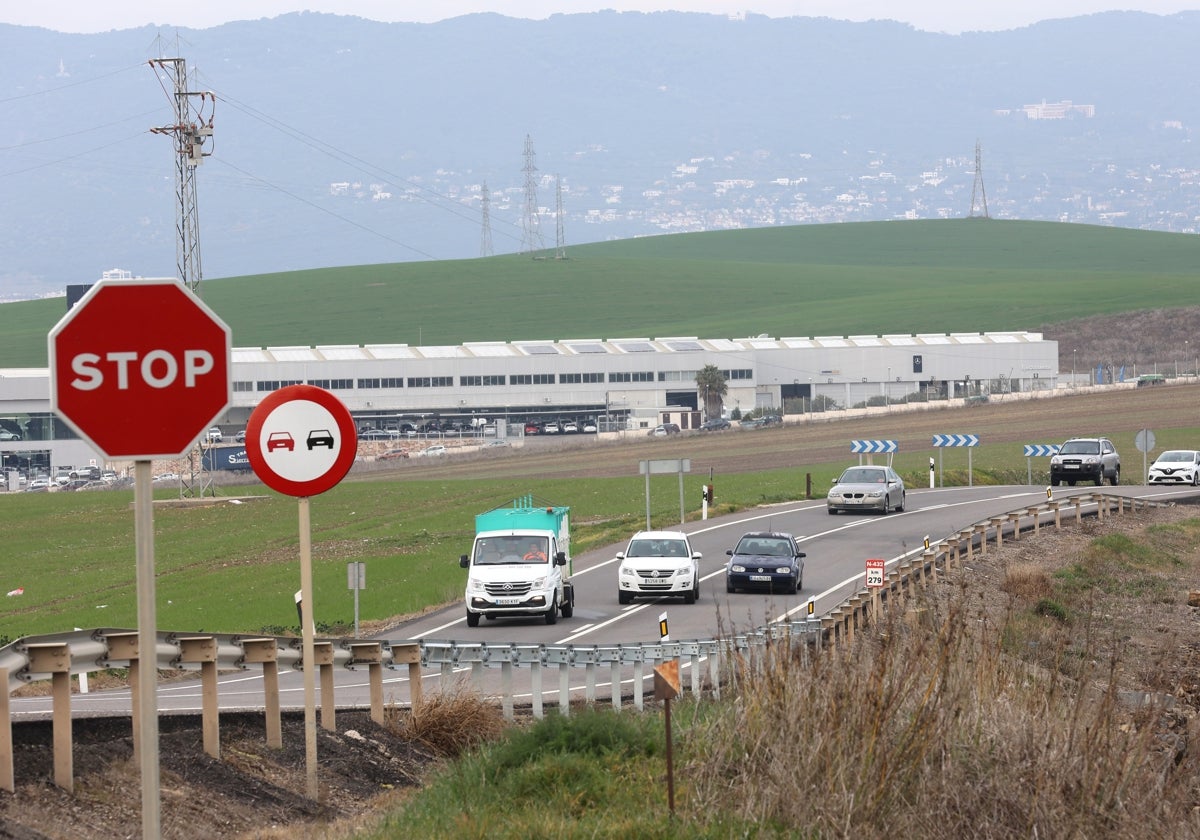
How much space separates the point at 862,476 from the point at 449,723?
131 ft

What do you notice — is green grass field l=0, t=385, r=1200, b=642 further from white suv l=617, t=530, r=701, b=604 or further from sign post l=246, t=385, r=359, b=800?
sign post l=246, t=385, r=359, b=800

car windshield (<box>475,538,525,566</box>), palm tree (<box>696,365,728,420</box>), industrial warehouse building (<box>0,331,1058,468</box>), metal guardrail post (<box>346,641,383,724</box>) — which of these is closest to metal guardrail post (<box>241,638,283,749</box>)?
metal guardrail post (<box>346,641,383,724</box>)

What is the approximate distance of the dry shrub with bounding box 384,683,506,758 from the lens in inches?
629

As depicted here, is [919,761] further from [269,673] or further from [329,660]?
[329,660]

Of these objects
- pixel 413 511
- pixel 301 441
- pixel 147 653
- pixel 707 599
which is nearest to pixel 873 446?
pixel 413 511

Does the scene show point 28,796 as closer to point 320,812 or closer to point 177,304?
point 320,812

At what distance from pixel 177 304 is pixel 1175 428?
3367 inches

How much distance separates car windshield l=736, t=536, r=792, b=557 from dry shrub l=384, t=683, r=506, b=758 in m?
20.7

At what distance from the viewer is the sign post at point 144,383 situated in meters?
6.69

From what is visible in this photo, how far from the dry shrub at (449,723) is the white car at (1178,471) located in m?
53.4

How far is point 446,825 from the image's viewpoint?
1039 cm

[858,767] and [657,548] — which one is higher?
[858,767]

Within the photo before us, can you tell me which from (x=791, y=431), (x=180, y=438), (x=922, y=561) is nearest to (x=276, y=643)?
(x=180, y=438)

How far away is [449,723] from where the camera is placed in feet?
53.0
